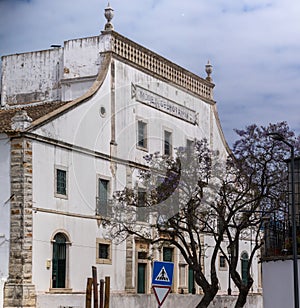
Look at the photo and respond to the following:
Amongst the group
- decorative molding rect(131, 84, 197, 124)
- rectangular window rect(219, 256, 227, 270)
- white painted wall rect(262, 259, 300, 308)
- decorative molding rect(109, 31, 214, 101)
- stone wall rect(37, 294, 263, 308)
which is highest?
decorative molding rect(109, 31, 214, 101)

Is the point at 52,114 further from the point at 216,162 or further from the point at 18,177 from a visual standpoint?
the point at 216,162

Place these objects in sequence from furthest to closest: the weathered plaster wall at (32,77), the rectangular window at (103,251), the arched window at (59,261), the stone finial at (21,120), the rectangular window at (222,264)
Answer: the rectangular window at (222,264) → the weathered plaster wall at (32,77) → the rectangular window at (103,251) → the arched window at (59,261) → the stone finial at (21,120)

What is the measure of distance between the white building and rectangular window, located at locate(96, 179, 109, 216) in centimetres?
5

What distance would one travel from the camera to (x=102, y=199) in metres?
32.5

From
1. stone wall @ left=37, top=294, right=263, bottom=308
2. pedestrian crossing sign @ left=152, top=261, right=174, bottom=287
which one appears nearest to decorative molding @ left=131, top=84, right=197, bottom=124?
stone wall @ left=37, top=294, right=263, bottom=308

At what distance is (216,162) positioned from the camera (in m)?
33.5

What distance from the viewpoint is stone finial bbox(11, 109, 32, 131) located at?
2798 cm

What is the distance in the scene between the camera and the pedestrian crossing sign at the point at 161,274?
13.9 meters

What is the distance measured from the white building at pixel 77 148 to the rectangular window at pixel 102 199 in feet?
0.17

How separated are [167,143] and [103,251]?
27.2 ft

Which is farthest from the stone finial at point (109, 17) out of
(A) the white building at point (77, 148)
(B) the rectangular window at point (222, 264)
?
(B) the rectangular window at point (222, 264)

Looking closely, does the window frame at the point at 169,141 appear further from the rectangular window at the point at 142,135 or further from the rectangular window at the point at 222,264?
the rectangular window at the point at 222,264

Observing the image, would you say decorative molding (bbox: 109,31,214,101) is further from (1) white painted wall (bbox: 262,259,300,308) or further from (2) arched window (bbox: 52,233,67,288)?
(1) white painted wall (bbox: 262,259,300,308)

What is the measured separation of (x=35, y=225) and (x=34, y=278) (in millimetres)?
1997
